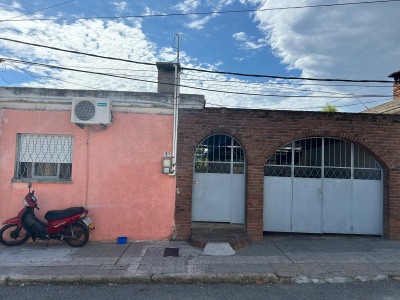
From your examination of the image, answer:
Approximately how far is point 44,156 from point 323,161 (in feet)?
22.8

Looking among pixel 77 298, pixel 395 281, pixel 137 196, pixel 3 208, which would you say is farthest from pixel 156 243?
pixel 395 281

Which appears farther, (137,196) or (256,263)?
(137,196)

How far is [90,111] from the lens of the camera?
23.7 feet

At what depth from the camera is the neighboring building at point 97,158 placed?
7461 mm

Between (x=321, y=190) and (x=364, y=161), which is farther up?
(x=364, y=161)

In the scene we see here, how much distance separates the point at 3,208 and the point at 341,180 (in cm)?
828

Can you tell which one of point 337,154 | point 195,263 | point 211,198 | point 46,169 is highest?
point 337,154

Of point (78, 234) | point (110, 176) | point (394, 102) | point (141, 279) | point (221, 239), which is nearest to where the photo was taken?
point (141, 279)

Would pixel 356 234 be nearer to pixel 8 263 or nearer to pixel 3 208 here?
pixel 8 263

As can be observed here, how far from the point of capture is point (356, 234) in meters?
8.17

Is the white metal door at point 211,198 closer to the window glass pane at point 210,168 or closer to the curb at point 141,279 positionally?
the window glass pane at point 210,168

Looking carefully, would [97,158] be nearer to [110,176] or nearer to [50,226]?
[110,176]

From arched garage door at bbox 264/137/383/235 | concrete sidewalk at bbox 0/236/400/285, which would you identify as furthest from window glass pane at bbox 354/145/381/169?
concrete sidewalk at bbox 0/236/400/285

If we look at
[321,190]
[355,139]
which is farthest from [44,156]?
[355,139]
